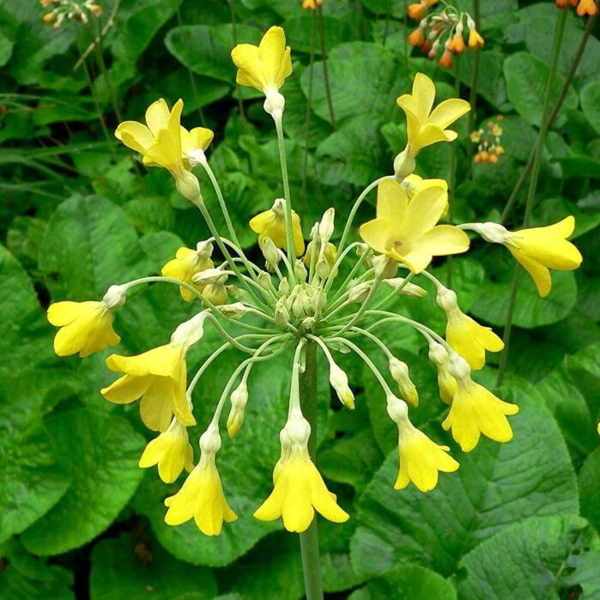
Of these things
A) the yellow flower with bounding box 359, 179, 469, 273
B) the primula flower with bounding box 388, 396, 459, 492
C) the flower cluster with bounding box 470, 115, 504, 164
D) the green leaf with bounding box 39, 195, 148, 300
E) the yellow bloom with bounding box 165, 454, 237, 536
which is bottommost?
the green leaf with bounding box 39, 195, 148, 300

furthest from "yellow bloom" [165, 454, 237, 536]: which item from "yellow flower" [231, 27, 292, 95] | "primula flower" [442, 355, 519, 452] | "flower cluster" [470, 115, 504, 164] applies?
"flower cluster" [470, 115, 504, 164]

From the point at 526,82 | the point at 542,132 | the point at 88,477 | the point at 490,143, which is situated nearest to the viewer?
the point at 542,132

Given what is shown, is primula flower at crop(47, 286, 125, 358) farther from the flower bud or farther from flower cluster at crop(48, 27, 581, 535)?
the flower bud

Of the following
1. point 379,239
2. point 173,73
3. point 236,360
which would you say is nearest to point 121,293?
point 379,239

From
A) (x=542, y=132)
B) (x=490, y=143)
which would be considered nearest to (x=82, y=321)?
(x=542, y=132)

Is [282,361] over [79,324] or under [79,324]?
under

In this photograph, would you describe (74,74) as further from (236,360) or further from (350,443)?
(350,443)

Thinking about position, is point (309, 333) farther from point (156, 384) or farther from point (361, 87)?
point (361, 87)
